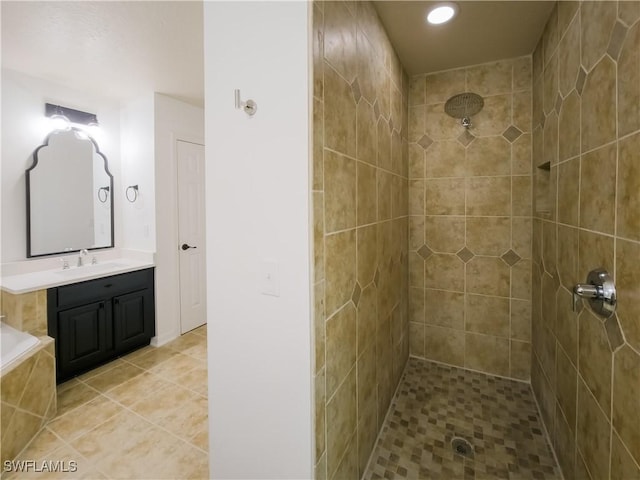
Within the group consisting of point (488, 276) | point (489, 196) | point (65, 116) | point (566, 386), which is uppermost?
point (65, 116)

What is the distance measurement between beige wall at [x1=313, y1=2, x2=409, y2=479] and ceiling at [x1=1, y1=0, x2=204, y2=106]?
1029mm

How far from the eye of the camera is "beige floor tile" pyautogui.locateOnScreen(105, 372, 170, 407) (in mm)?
2150

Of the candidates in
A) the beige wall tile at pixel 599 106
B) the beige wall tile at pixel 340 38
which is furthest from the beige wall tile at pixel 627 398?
the beige wall tile at pixel 340 38

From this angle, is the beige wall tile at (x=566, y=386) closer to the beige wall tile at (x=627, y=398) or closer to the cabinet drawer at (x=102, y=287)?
the beige wall tile at (x=627, y=398)

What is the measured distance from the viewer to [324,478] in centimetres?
107

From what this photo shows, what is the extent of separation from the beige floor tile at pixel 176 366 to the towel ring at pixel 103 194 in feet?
5.49

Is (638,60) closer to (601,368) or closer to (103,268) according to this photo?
(601,368)

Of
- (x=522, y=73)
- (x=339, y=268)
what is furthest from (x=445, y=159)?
(x=339, y=268)

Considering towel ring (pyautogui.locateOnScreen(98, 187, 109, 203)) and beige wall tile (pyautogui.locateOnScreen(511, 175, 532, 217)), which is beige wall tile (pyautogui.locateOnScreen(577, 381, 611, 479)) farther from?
towel ring (pyautogui.locateOnScreen(98, 187, 109, 203))

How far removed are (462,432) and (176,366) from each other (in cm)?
220

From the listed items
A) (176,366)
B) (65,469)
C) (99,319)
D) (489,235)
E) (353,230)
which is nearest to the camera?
(353,230)

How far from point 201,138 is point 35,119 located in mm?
1330

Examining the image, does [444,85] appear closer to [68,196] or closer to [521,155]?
[521,155]

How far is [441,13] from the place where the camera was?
1.62 meters
